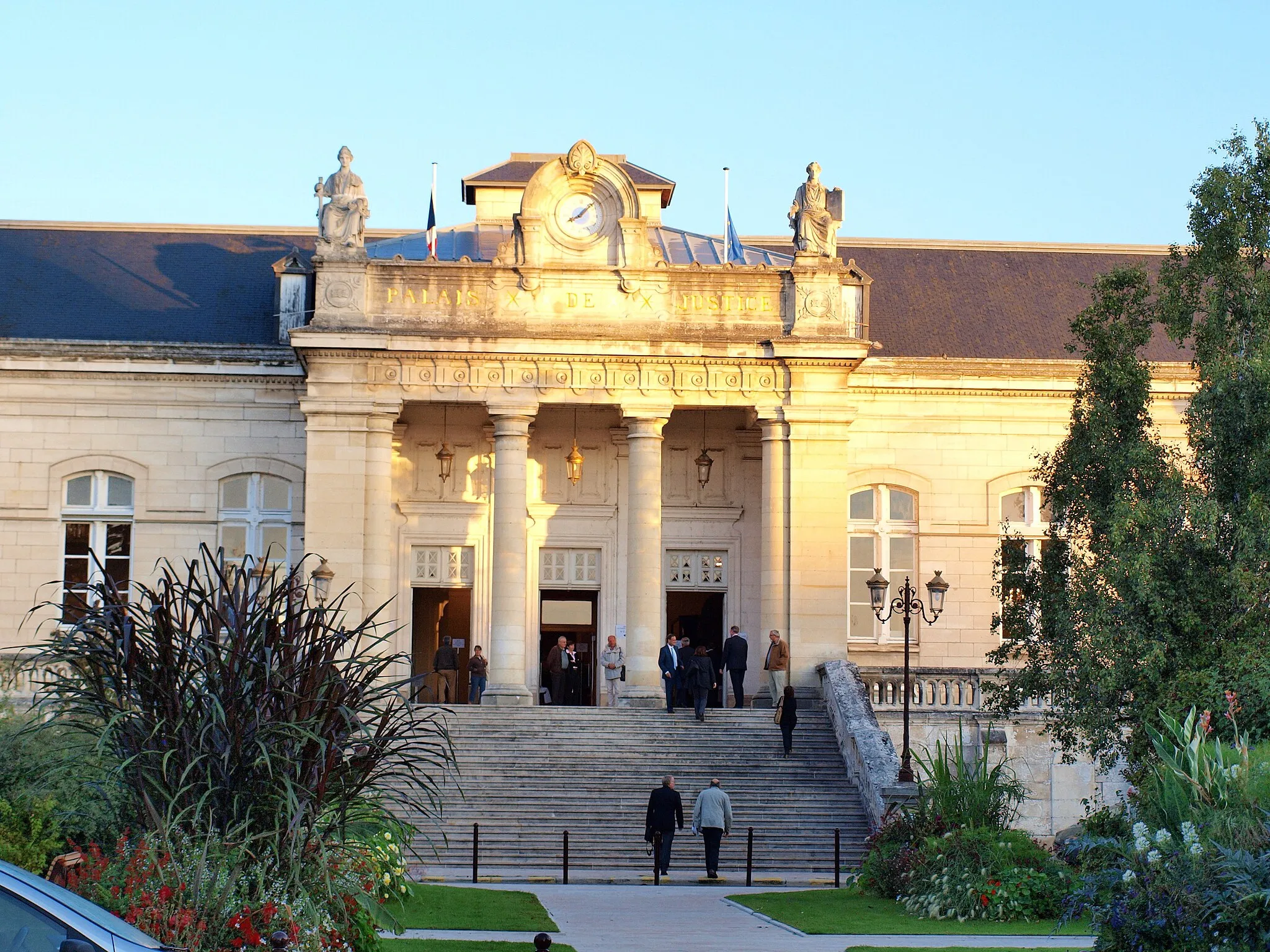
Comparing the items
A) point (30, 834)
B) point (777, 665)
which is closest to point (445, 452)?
point (777, 665)

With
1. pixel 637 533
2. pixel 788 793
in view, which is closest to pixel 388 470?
pixel 637 533

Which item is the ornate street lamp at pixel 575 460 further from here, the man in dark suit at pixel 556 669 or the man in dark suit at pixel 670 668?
the man in dark suit at pixel 670 668

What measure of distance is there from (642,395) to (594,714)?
5909mm

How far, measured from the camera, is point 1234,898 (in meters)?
11.0

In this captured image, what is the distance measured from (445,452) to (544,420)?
6.73 feet

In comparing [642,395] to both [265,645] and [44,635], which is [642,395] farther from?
[265,645]

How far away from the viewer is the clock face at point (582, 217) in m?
30.4

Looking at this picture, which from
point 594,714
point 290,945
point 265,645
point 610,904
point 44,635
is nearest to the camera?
point 290,945

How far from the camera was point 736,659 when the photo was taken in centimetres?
2878

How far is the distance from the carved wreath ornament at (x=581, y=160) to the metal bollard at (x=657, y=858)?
43.5 ft

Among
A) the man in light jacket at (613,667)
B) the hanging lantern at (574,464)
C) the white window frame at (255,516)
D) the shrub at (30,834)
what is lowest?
the shrub at (30,834)

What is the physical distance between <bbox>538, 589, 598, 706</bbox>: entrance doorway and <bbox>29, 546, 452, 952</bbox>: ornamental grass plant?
2083 centimetres

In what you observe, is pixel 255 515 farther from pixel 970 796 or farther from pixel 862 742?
pixel 970 796

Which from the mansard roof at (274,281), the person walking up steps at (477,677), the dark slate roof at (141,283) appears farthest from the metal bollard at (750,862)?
the dark slate roof at (141,283)
